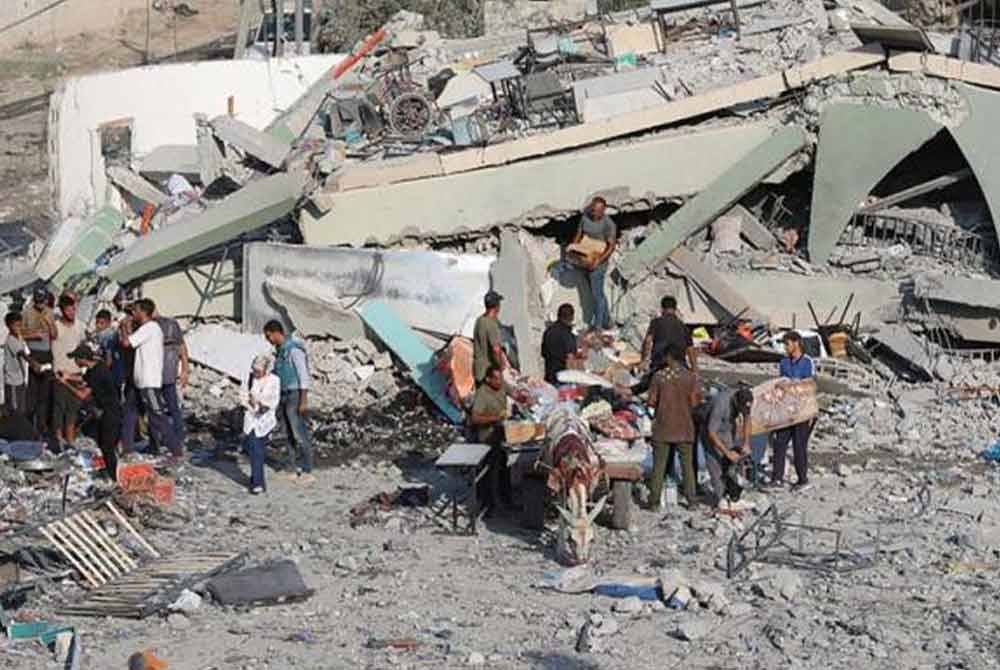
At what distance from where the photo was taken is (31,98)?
118ft

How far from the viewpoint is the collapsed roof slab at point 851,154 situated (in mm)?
18656

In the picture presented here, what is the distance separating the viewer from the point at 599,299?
18.2 metres

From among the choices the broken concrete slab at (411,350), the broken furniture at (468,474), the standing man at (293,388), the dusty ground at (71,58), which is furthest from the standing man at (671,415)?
the dusty ground at (71,58)

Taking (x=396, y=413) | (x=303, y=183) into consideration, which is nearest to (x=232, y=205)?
(x=303, y=183)

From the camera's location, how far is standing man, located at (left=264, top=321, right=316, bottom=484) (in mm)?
14734

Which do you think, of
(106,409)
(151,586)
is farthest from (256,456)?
(151,586)

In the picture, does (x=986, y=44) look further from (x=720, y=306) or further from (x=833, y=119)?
(x=720, y=306)

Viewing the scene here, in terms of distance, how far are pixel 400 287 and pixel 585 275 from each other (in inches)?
66.6

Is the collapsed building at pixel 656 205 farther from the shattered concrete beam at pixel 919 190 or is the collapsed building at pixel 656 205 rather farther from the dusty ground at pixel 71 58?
the dusty ground at pixel 71 58

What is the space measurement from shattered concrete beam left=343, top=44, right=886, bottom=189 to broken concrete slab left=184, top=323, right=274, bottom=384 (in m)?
1.76

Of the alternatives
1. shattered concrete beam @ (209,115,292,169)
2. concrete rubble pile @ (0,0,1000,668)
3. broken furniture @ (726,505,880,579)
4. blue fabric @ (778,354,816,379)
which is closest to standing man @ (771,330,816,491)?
blue fabric @ (778,354,816,379)

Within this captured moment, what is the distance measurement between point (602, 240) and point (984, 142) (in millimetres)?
3779

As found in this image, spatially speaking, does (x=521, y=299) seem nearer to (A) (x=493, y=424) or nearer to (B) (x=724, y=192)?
(B) (x=724, y=192)

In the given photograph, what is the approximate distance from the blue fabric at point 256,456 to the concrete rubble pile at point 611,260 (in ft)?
0.82
